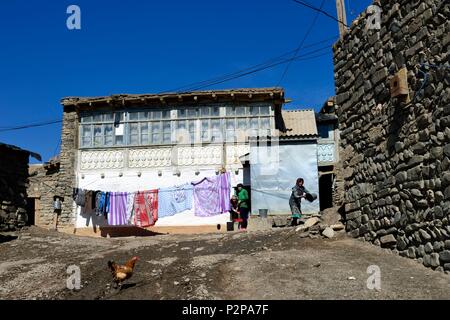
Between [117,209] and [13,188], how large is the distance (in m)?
6.46

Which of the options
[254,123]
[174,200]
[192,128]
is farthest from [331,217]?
[192,128]

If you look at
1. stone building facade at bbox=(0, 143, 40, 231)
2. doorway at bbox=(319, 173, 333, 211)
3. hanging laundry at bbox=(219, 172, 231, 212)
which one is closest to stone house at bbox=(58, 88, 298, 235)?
hanging laundry at bbox=(219, 172, 231, 212)

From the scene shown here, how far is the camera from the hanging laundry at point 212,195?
19359mm

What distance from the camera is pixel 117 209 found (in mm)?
20719

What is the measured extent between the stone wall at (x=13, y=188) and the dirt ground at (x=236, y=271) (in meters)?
2.92

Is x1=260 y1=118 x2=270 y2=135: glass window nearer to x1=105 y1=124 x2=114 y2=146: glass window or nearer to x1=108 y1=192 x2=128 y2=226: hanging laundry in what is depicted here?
x1=108 y1=192 x2=128 y2=226: hanging laundry

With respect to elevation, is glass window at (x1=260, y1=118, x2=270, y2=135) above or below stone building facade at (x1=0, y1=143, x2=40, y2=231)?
above

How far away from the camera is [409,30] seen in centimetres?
816

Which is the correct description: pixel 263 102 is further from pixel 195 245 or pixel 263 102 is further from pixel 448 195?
pixel 448 195

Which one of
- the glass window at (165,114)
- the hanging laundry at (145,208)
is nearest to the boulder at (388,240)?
the hanging laundry at (145,208)

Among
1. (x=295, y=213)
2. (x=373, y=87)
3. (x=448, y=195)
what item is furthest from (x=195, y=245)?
(x=448, y=195)

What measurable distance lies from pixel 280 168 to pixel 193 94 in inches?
208

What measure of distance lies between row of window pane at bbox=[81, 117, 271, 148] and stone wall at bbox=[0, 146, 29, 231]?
23.7ft

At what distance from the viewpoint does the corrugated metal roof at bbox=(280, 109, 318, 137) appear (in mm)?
23469
